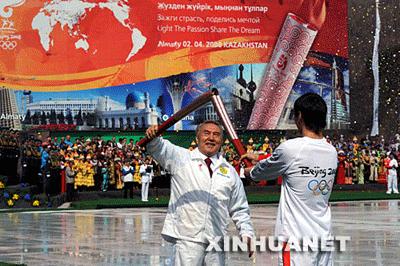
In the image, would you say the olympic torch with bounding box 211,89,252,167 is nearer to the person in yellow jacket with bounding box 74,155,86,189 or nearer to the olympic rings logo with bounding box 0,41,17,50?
the person in yellow jacket with bounding box 74,155,86,189

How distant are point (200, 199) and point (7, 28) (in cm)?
3187

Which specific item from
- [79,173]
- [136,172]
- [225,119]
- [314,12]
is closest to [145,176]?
[136,172]

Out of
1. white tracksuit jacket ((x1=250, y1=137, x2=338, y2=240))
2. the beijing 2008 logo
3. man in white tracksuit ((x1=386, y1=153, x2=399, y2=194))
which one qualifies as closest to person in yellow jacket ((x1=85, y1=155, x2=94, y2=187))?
the beijing 2008 logo

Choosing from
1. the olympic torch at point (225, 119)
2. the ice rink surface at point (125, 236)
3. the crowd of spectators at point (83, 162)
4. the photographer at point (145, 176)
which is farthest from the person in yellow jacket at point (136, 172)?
the olympic torch at point (225, 119)

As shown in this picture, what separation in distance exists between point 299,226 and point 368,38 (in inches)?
1932

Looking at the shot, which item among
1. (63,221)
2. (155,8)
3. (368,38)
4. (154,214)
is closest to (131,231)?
(63,221)

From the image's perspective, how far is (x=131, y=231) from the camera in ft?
71.6

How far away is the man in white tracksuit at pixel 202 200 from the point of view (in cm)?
809

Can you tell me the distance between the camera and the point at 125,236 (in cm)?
2044

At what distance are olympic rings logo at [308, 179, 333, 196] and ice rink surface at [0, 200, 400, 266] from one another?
7.53 meters

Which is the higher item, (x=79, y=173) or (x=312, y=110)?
(x=312, y=110)

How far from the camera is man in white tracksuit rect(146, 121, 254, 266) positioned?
26.5ft

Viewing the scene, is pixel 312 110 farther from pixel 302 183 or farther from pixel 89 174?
pixel 89 174

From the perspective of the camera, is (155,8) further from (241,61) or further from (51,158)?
(51,158)
